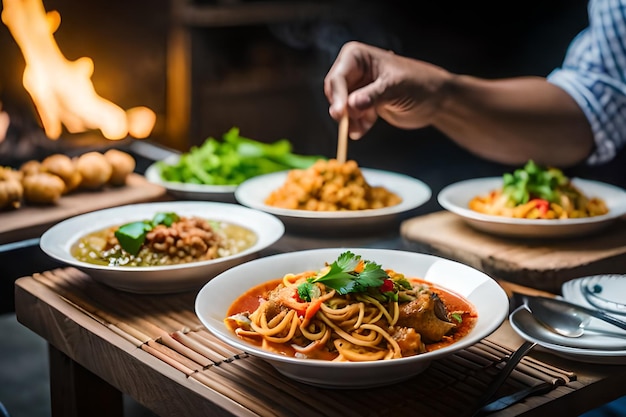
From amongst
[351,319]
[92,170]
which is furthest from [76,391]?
[92,170]

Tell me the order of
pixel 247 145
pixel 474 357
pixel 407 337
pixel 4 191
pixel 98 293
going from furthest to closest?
pixel 247 145
pixel 4 191
pixel 98 293
pixel 474 357
pixel 407 337

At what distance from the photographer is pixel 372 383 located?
1.33 m

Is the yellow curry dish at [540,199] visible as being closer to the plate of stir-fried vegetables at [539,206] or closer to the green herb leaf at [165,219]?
the plate of stir-fried vegetables at [539,206]

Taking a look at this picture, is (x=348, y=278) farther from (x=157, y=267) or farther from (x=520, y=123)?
(x=520, y=123)

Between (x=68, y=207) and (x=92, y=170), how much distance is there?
193mm

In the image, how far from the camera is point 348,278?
4.58 feet

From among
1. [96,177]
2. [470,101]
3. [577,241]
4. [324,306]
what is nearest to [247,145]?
[96,177]

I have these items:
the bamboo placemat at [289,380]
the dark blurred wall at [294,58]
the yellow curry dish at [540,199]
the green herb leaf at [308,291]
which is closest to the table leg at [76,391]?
the bamboo placemat at [289,380]

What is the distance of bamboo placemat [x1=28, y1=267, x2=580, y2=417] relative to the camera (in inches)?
51.4

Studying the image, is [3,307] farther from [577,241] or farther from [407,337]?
[577,241]

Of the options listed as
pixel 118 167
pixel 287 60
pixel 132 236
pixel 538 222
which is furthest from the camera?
pixel 287 60

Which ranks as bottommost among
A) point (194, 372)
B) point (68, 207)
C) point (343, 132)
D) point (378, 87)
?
point (194, 372)

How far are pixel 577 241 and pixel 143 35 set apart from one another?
150 inches

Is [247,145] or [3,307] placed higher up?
[247,145]
